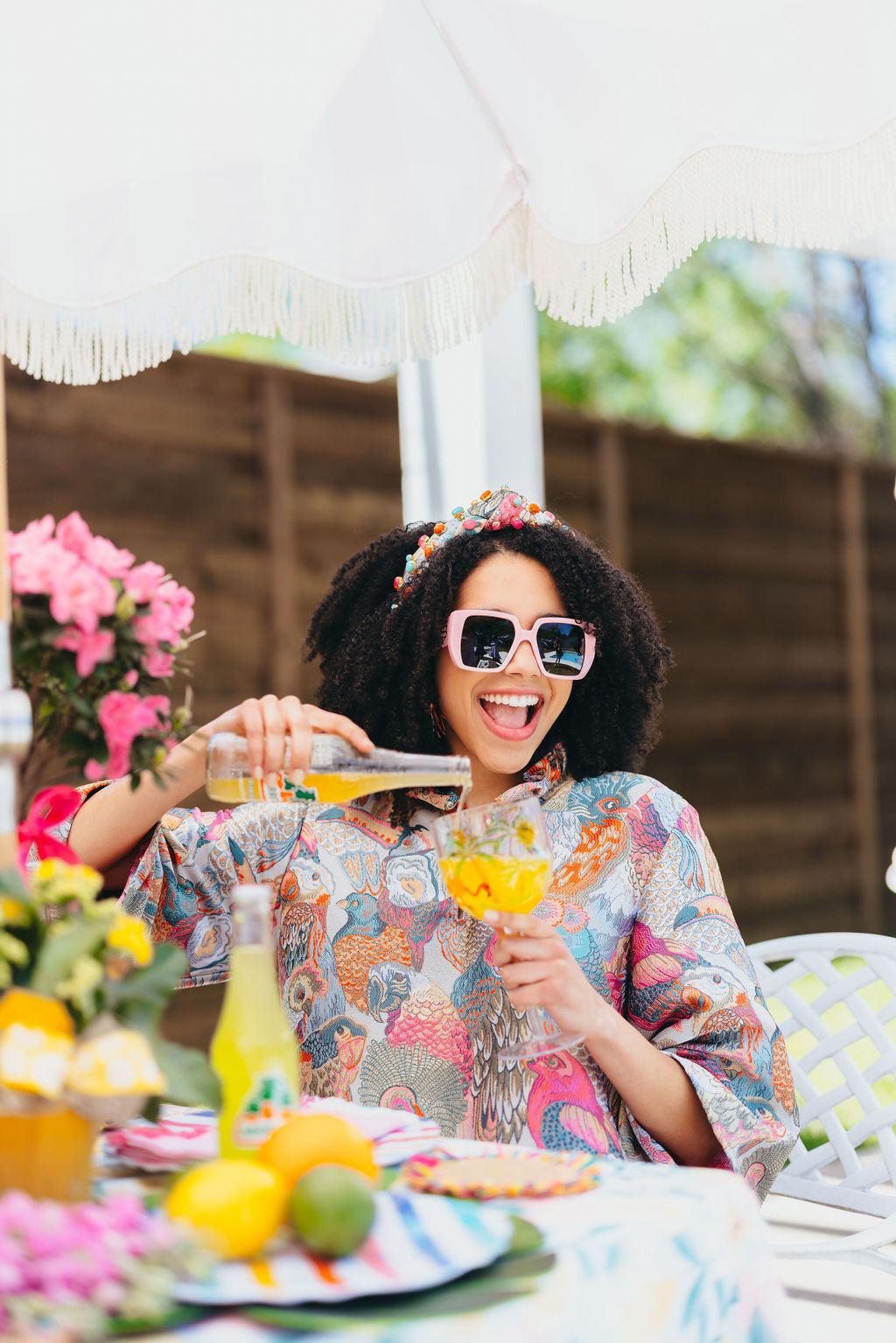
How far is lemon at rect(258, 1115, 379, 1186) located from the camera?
0.91 meters

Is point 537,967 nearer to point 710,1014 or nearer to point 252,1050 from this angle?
point 710,1014

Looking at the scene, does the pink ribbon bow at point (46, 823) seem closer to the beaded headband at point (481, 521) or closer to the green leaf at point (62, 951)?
the green leaf at point (62, 951)

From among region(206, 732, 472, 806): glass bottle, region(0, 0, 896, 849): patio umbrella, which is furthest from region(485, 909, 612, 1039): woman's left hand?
region(0, 0, 896, 849): patio umbrella

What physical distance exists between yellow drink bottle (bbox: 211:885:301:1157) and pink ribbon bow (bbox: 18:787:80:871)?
0.92 feet

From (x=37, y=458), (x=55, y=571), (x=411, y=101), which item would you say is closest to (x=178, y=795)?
(x=55, y=571)

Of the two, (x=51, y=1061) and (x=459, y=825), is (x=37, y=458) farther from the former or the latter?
(x=51, y=1061)

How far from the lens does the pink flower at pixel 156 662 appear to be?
1.08 metres

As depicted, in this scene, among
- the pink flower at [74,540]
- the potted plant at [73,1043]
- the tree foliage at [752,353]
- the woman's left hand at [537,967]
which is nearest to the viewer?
the potted plant at [73,1043]

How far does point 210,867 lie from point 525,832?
1.98 feet

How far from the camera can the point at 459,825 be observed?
4.23 feet

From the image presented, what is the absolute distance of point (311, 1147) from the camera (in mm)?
917

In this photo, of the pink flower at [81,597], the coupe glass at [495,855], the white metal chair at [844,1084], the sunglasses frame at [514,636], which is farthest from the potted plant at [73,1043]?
the white metal chair at [844,1084]

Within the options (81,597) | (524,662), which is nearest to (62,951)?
(81,597)

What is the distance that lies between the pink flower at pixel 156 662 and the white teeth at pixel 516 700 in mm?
763
